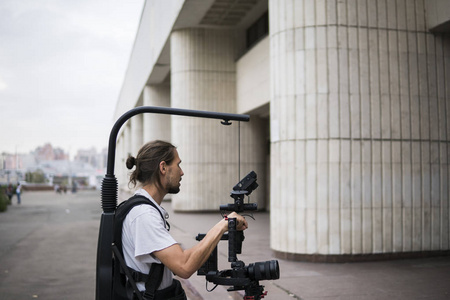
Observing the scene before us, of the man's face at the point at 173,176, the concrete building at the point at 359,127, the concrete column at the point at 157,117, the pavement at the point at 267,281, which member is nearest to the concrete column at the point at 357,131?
the concrete building at the point at 359,127

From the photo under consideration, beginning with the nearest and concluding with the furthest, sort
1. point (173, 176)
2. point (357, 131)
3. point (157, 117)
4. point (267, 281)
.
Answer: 1. point (173, 176)
2. point (267, 281)
3. point (357, 131)
4. point (157, 117)

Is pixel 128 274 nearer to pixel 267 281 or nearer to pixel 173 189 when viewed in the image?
pixel 173 189

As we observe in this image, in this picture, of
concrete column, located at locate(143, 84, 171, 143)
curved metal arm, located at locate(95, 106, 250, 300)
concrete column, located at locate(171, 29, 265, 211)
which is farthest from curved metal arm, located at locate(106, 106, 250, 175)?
concrete column, located at locate(143, 84, 171, 143)

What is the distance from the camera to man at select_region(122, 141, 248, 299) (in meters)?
2.38

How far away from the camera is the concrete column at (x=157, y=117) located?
31.9 metres

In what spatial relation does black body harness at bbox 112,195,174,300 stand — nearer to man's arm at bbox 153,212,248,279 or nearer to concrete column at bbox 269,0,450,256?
man's arm at bbox 153,212,248,279

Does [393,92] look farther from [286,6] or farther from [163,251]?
[163,251]

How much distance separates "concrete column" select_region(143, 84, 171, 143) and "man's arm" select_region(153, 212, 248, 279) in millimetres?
29384

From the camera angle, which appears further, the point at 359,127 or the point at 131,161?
the point at 359,127

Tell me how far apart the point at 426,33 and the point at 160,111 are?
8.49 meters

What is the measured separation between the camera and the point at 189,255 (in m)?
2.38

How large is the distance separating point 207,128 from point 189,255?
18484 millimetres

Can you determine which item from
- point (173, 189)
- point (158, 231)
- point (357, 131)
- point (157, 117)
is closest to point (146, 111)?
point (173, 189)

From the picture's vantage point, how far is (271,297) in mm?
6082
